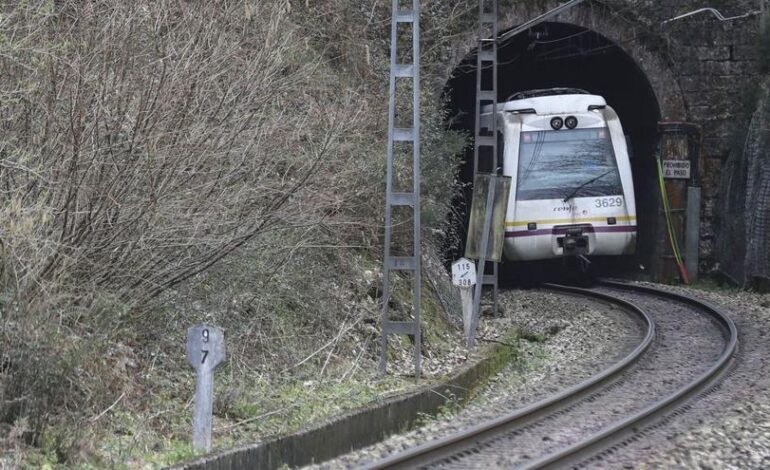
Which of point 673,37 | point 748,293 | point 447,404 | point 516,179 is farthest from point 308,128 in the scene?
point 673,37

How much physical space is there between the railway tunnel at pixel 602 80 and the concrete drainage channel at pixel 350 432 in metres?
10.8

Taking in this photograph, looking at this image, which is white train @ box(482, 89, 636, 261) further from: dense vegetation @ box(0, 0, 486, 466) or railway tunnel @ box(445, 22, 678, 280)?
dense vegetation @ box(0, 0, 486, 466)

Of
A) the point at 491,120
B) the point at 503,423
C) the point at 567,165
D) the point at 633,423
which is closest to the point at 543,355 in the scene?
the point at 633,423

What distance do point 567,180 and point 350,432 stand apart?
39.2ft

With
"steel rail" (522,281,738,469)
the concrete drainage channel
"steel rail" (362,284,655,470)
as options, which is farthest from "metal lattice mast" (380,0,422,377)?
"steel rail" (522,281,738,469)

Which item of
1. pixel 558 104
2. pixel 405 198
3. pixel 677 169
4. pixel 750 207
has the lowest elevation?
pixel 750 207

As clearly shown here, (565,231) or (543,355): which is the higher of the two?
(565,231)

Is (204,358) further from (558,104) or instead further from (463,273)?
(558,104)

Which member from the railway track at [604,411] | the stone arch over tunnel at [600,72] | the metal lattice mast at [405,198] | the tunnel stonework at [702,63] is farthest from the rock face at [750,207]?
the metal lattice mast at [405,198]

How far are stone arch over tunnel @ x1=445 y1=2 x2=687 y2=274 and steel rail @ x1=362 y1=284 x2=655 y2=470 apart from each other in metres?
8.89

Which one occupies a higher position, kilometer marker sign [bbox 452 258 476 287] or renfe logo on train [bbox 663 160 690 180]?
renfe logo on train [bbox 663 160 690 180]

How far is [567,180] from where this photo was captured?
778 inches

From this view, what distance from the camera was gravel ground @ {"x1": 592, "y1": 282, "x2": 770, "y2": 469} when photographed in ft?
25.7

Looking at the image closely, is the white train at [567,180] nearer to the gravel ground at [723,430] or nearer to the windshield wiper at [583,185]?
the windshield wiper at [583,185]
